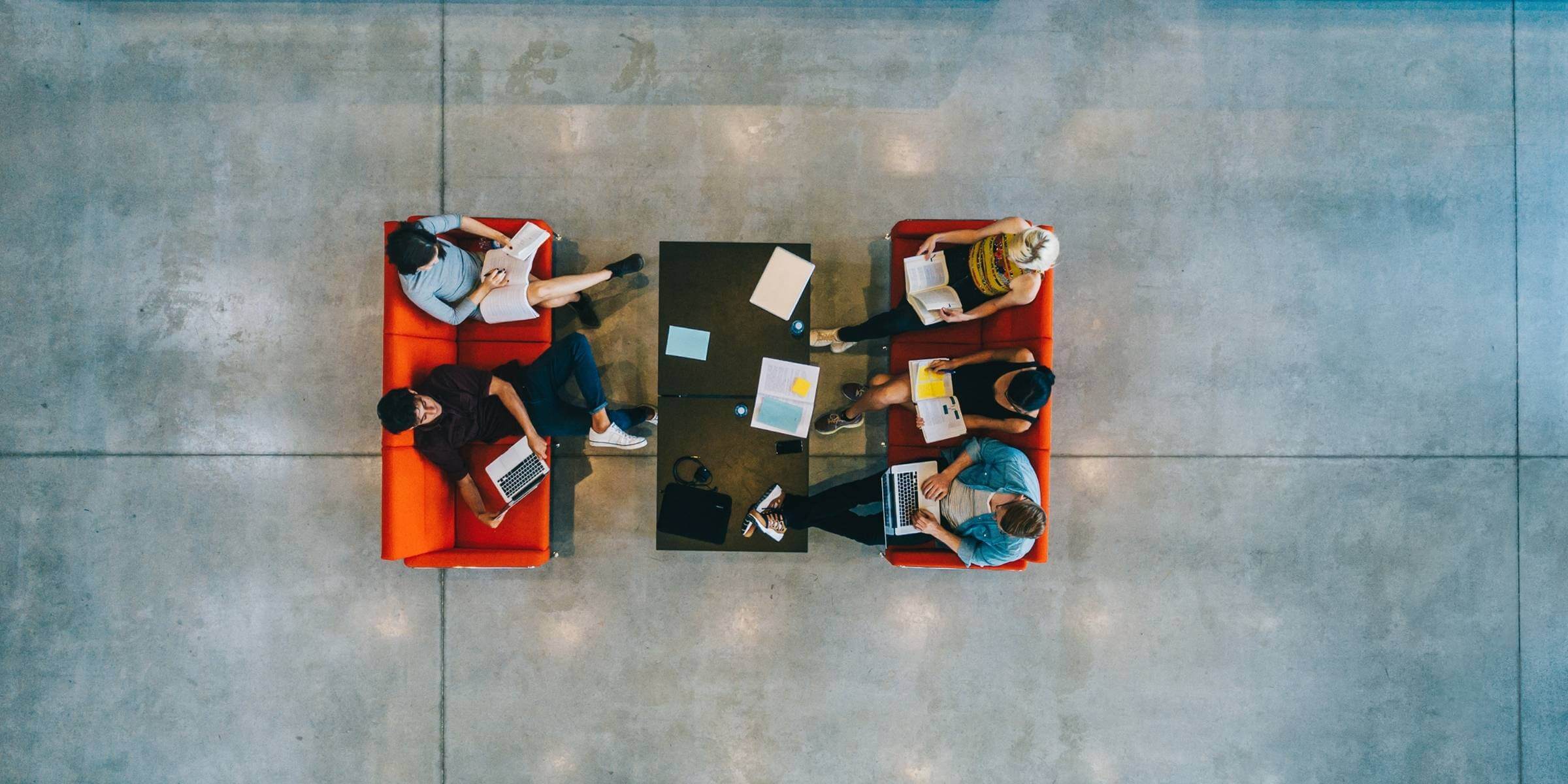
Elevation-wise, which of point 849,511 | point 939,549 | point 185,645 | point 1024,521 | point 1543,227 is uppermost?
point 1543,227

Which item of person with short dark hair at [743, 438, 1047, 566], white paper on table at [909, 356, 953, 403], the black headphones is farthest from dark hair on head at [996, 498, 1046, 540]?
the black headphones

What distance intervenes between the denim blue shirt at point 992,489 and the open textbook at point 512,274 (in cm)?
238

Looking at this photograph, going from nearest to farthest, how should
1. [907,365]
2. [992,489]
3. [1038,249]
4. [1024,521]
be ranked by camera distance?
[1024,521], [1038,249], [992,489], [907,365]

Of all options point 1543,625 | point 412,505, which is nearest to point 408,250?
point 412,505

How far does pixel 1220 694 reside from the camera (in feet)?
13.3

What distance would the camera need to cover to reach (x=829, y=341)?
391cm

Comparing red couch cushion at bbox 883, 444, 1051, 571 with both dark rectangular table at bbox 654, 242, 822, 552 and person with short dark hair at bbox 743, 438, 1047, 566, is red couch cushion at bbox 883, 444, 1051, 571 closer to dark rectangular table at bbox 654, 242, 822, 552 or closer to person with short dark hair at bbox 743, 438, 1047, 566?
person with short dark hair at bbox 743, 438, 1047, 566

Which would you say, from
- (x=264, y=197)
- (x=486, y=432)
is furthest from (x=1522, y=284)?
(x=264, y=197)

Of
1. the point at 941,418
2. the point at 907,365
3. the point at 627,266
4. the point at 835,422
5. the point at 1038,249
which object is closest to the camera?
the point at 1038,249

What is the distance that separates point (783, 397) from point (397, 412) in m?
1.74

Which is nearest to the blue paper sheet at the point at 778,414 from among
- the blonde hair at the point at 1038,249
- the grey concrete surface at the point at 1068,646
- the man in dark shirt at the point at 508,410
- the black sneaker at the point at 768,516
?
the black sneaker at the point at 768,516

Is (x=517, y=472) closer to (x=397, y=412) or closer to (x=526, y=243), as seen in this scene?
(x=397, y=412)

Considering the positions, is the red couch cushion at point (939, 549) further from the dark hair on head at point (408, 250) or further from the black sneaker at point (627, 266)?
the dark hair on head at point (408, 250)

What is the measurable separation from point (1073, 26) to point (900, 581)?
11.1ft
